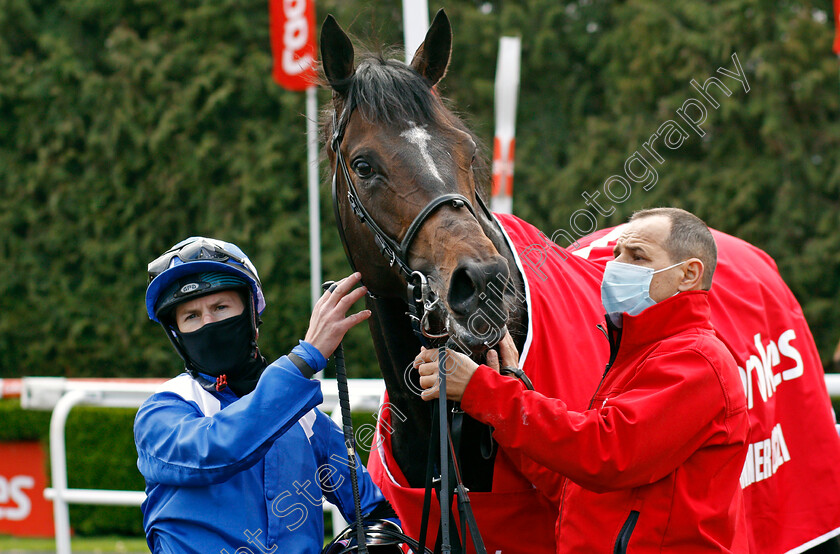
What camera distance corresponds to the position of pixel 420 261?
5.86ft

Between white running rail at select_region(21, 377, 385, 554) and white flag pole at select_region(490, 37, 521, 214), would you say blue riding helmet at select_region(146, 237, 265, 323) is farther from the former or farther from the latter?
white flag pole at select_region(490, 37, 521, 214)

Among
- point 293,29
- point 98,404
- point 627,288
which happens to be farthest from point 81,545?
point 627,288

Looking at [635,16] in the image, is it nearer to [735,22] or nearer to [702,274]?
[735,22]

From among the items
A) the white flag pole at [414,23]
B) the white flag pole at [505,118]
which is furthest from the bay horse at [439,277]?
the white flag pole at [505,118]

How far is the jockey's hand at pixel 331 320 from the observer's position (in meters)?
1.76

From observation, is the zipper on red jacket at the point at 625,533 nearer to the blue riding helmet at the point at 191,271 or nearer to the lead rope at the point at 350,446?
the lead rope at the point at 350,446

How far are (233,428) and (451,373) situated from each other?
460 millimetres

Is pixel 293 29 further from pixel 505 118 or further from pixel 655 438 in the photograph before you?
pixel 655 438

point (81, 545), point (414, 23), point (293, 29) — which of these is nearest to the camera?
point (414, 23)

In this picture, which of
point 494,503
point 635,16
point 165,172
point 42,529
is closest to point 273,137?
point 165,172

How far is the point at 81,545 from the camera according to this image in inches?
243

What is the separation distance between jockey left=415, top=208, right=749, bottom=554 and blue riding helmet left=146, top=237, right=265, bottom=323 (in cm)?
52

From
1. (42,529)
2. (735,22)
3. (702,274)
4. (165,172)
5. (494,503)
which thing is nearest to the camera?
(702,274)

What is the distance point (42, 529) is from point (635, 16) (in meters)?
7.22
